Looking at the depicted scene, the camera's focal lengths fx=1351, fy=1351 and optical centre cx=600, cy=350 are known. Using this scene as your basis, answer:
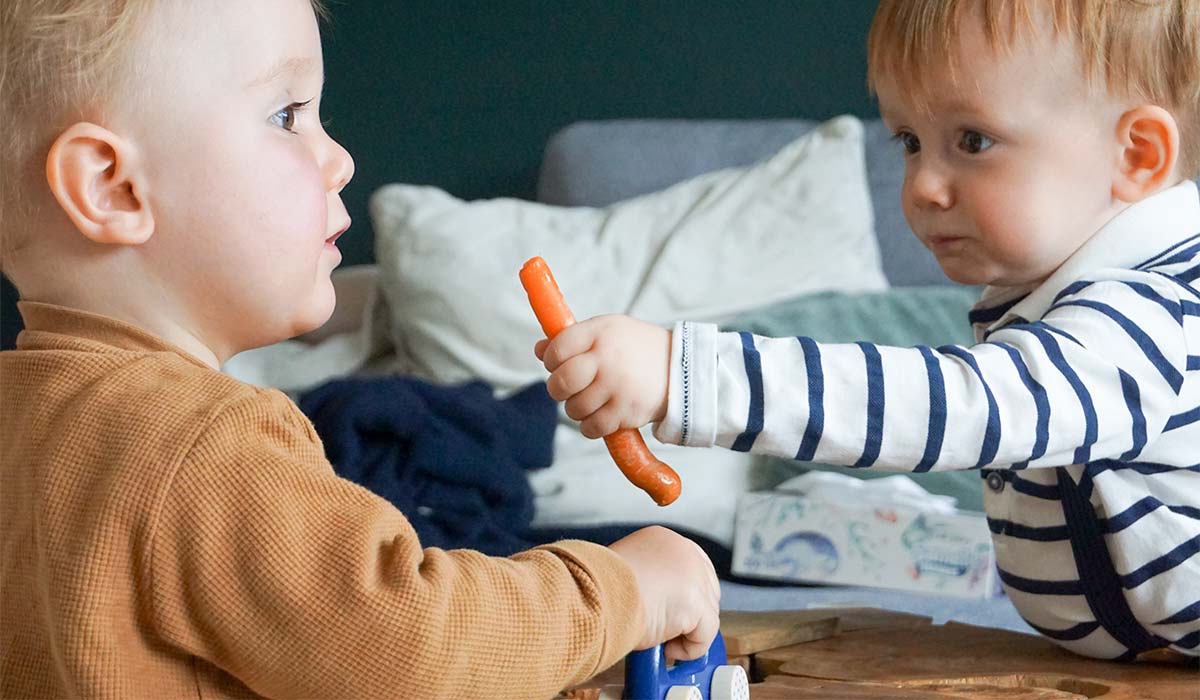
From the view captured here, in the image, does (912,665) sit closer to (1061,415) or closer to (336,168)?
(1061,415)

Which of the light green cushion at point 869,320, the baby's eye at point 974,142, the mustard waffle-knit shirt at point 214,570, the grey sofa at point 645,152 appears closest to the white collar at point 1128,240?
the baby's eye at point 974,142

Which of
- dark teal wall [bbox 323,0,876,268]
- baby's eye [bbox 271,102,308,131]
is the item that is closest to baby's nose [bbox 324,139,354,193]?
baby's eye [bbox 271,102,308,131]

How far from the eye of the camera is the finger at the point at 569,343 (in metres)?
0.80

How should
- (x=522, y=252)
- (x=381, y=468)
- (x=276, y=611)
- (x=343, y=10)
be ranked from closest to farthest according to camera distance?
(x=276, y=611) → (x=381, y=468) → (x=522, y=252) → (x=343, y=10)

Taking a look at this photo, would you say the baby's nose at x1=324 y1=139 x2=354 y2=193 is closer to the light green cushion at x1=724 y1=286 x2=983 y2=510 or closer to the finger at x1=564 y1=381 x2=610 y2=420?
the finger at x1=564 y1=381 x2=610 y2=420

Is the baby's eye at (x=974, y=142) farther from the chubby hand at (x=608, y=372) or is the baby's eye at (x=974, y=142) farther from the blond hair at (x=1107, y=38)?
the chubby hand at (x=608, y=372)

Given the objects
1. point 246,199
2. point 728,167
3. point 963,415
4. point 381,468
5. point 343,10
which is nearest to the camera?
point 246,199

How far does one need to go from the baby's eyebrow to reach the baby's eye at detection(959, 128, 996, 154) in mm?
511

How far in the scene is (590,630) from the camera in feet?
2.30

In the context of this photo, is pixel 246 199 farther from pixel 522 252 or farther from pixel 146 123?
pixel 522 252

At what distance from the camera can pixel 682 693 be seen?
2.40 ft

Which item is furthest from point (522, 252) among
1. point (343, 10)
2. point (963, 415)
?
point (963, 415)

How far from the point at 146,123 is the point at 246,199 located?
0.22 ft

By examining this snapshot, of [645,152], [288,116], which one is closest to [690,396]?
[288,116]
